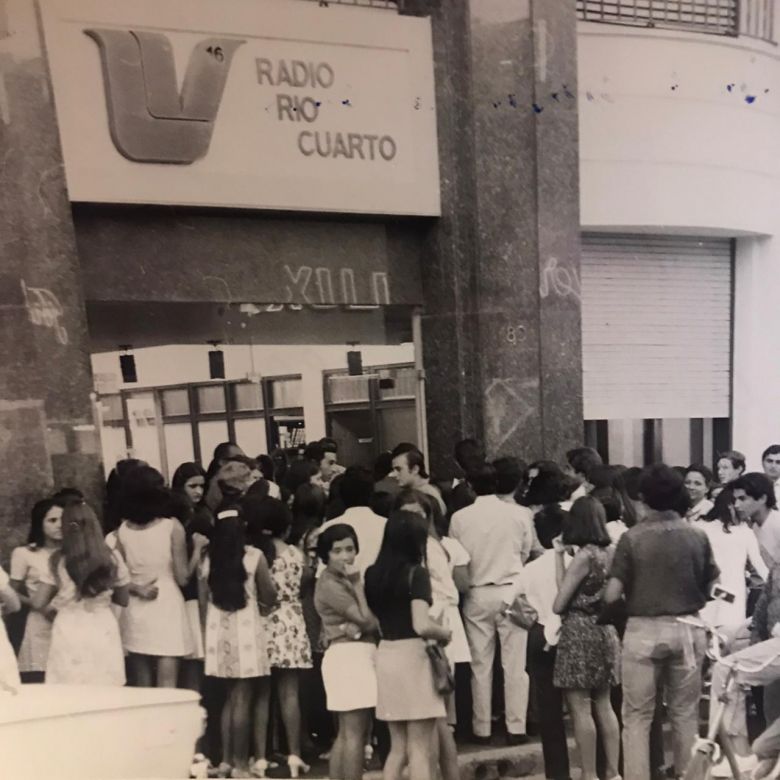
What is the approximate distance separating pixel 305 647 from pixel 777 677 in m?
1.23

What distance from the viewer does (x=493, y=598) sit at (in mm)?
2180

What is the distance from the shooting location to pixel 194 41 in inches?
81.5

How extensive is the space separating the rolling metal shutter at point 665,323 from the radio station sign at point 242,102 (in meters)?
0.72

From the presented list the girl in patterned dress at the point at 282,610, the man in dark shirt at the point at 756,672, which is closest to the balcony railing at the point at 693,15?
the man in dark shirt at the point at 756,672

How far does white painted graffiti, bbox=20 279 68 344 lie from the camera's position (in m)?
2.07

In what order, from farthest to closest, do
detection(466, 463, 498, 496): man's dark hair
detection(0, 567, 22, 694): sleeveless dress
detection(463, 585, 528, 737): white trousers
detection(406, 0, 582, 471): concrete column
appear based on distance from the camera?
detection(406, 0, 582, 471): concrete column → detection(466, 463, 498, 496): man's dark hair → detection(463, 585, 528, 737): white trousers → detection(0, 567, 22, 694): sleeveless dress

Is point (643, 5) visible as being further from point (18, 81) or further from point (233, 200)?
point (18, 81)

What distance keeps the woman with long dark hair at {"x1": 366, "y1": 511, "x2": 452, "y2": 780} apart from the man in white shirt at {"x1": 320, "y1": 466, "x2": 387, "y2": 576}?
0.04m

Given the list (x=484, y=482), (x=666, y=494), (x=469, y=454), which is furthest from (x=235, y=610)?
(x=666, y=494)

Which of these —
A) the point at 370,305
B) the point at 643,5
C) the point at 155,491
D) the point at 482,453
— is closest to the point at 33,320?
the point at 155,491

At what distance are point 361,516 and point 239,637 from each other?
0.46 metres

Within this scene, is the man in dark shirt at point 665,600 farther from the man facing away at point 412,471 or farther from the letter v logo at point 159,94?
the letter v logo at point 159,94

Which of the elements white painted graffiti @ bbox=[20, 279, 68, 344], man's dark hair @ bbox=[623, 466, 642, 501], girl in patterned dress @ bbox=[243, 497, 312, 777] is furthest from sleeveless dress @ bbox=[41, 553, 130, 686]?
man's dark hair @ bbox=[623, 466, 642, 501]

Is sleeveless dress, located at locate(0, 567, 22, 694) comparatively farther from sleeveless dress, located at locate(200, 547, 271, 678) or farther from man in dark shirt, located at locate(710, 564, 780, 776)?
man in dark shirt, located at locate(710, 564, 780, 776)
